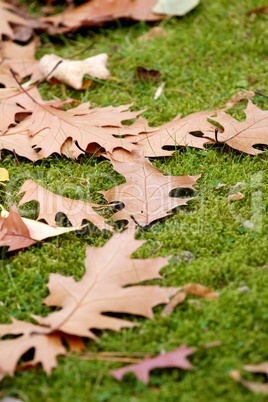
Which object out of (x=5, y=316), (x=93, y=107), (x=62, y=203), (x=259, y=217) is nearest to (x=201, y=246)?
(x=259, y=217)

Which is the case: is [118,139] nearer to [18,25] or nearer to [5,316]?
[5,316]

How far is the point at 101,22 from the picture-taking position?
9.80 feet

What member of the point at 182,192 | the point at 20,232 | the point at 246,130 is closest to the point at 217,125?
the point at 246,130

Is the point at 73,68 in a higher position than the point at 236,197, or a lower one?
higher

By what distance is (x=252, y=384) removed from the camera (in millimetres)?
1363

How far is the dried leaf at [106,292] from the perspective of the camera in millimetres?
1513

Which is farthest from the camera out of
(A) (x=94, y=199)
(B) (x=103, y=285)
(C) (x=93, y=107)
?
(C) (x=93, y=107)

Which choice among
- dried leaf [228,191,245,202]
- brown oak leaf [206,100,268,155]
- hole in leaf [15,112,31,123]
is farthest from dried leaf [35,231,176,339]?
hole in leaf [15,112,31,123]

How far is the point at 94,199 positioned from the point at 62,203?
5.0 inches

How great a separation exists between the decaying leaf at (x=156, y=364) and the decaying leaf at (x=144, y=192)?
517mm

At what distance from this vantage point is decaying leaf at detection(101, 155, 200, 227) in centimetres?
187

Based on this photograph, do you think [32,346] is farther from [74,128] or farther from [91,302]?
[74,128]

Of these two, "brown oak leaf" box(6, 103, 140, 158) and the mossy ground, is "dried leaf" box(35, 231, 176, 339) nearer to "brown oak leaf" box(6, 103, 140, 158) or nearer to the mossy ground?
the mossy ground

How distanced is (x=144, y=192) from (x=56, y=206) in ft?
0.95
